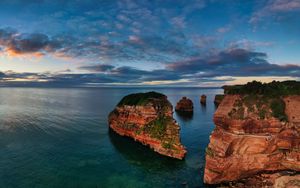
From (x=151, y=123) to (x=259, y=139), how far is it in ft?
97.7

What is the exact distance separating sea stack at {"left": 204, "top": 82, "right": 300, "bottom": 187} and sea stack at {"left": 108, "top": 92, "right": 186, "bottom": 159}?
55.4ft

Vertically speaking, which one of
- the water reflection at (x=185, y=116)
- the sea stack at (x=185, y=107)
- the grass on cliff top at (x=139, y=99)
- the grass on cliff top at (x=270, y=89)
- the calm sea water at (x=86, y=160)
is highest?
the grass on cliff top at (x=270, y=89)

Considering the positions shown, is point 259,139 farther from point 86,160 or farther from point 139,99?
point 139,99

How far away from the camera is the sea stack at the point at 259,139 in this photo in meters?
31.3

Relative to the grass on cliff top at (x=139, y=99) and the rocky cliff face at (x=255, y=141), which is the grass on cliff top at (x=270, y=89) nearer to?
the rocky cliff face at (x=255, y=141)

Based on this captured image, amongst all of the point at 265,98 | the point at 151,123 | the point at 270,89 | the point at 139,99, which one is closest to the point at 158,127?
the point at 151,123

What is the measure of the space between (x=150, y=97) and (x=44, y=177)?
115 feet

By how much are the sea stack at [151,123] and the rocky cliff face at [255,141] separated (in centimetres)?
1671

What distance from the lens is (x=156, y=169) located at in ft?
145

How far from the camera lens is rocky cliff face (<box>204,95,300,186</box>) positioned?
31.4m

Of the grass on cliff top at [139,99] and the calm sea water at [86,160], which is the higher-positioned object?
the grass on cliff top at [139,99]

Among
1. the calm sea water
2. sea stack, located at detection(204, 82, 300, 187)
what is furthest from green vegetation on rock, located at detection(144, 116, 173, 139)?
sea stack, located at detection(204, 82, 300, 187)

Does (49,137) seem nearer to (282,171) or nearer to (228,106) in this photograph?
(228,106)

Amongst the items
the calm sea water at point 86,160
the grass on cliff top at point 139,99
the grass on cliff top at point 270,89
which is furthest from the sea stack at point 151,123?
the grass on cliff top at point 270,89
